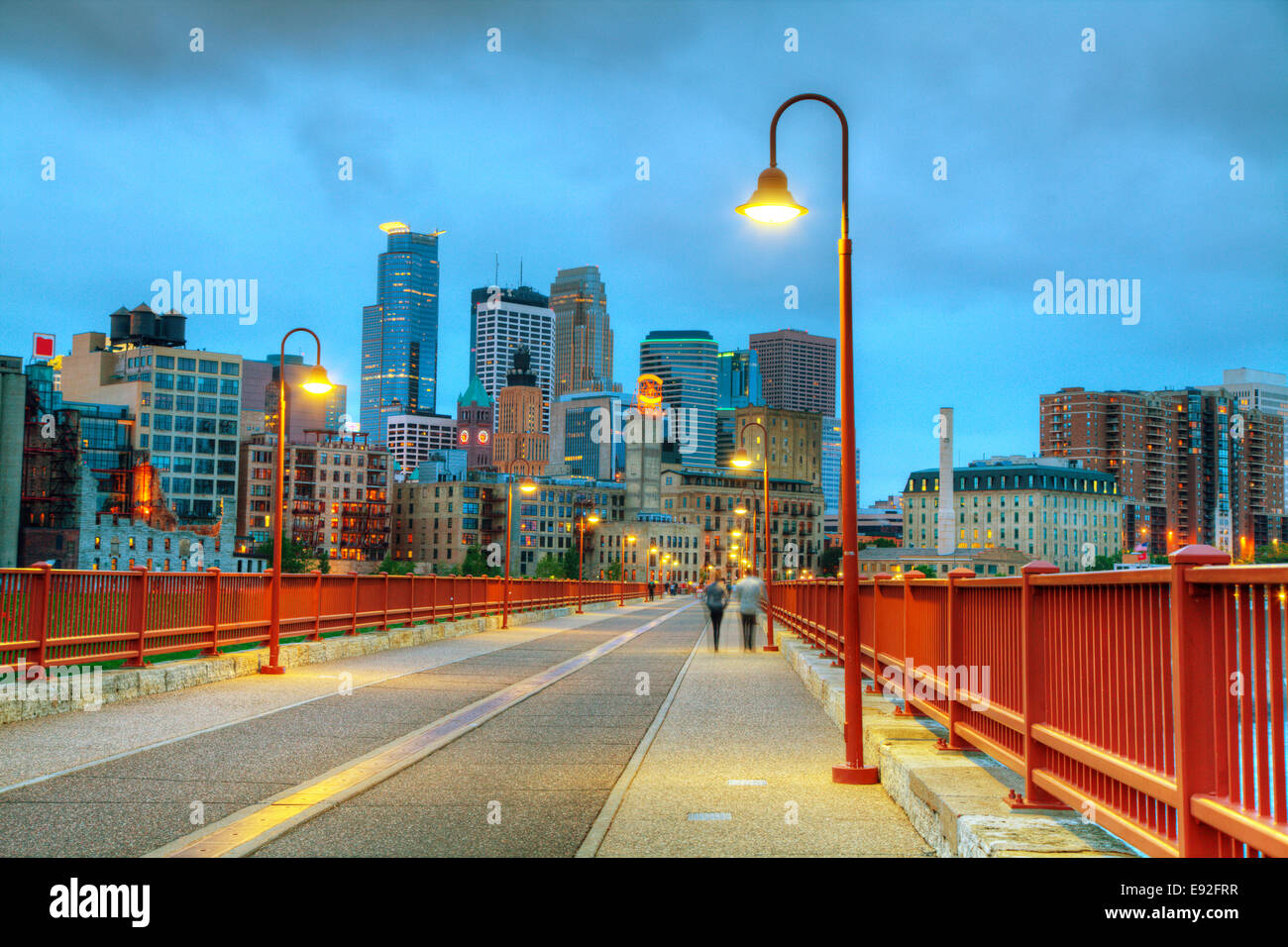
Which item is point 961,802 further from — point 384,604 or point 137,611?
point 384,604

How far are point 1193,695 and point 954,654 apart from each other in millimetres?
5196

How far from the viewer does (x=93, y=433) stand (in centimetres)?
15812

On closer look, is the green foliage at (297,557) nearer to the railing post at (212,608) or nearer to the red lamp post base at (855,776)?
the railing post at (212,608)

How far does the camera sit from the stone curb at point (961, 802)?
230 inches

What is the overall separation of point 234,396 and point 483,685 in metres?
163

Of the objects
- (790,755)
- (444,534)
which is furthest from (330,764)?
(444,534)

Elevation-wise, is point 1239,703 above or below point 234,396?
below

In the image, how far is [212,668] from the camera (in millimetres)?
18984

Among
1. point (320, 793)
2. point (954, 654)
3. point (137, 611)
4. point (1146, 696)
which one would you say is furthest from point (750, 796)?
point (137, 611)

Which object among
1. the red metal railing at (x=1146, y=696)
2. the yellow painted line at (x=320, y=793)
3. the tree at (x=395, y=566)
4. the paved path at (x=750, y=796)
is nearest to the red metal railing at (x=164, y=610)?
the yellow painted line at (x=320, y=793)

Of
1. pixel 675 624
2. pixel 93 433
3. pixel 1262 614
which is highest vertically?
pixel 93 433

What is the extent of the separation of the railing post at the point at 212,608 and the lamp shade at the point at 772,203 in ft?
40.0
